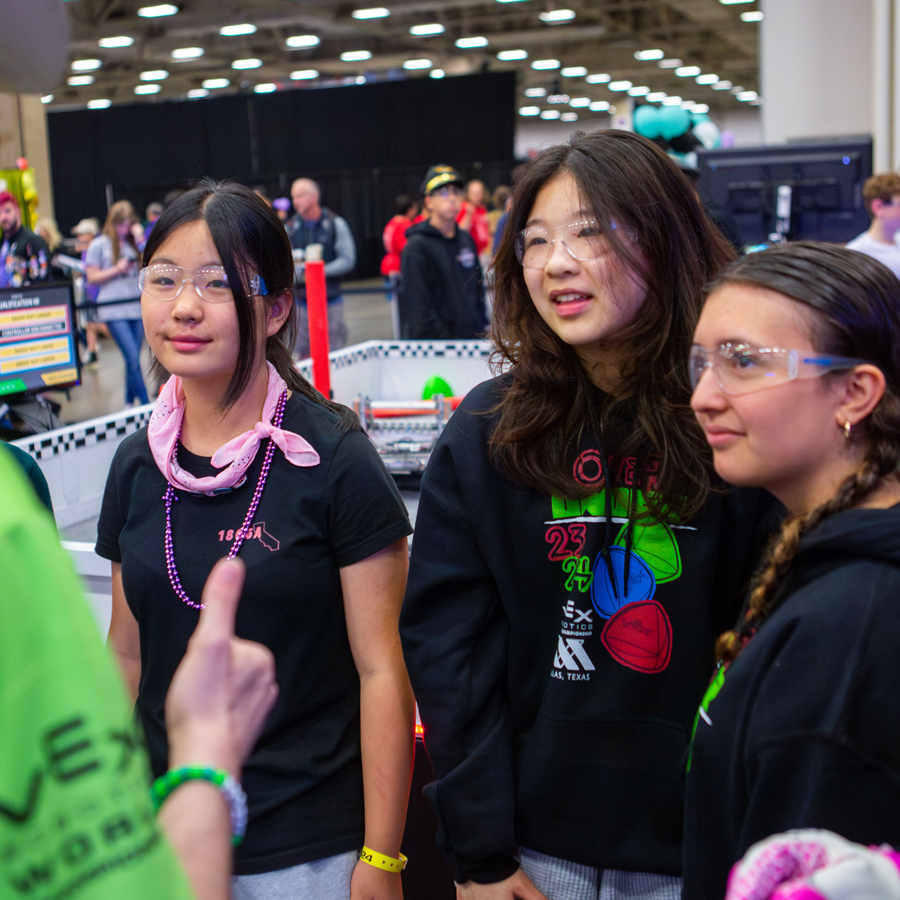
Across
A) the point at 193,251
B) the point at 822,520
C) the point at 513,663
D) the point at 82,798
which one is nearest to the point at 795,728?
the point at 822,520

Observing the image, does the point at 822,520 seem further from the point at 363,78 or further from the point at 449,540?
the point at 363,78

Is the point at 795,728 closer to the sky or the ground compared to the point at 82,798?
closer to the ground

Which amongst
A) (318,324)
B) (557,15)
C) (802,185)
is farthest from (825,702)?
(557,15)

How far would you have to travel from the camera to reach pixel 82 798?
44 centimetres

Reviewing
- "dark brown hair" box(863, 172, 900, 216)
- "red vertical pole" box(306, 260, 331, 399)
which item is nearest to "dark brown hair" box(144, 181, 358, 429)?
"red vertical pole" box(306, 260, 331, 399)

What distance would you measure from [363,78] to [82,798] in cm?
2336

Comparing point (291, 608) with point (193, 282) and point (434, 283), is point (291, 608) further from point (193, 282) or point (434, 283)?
point (434, 283)

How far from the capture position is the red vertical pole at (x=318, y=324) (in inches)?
99.8

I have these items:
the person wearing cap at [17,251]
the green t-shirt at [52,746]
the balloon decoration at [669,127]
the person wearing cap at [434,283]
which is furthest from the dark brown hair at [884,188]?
the green t-shirt at [52,746]

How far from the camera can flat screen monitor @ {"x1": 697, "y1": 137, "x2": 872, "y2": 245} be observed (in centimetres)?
595

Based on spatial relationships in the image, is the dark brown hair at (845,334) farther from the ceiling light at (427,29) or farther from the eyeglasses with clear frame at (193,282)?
the ceiling light at (427,29)

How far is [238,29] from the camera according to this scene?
1662 cm

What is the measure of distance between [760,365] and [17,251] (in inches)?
243

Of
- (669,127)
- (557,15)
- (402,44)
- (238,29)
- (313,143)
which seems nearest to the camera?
(669,127)
